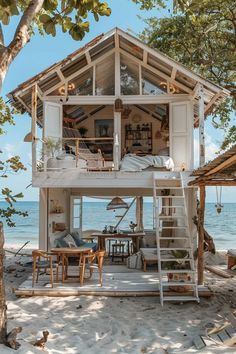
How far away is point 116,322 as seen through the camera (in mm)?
7332

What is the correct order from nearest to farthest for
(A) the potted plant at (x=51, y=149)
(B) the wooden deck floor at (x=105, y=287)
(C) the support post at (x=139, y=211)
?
(B) the wooden deck floor at (x=105, y=287), (A) the potted plant at (x=51, y=149), (C) the support post at (x=139, y=211)

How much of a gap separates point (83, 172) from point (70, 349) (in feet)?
Result: 18.9

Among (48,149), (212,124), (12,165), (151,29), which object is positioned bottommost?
(12,165)

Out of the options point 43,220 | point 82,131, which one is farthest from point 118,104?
point 43,220

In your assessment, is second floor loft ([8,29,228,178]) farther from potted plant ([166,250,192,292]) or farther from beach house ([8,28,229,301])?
potted plant ([166,250,192,292])

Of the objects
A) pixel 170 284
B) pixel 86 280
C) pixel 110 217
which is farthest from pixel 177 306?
pixel 110 217

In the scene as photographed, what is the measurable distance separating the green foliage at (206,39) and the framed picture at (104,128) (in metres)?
3.35

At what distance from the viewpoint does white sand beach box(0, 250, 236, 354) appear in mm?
6102

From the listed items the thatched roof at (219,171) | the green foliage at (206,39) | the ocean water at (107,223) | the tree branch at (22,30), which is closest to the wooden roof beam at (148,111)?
the green foliage at (206,39)

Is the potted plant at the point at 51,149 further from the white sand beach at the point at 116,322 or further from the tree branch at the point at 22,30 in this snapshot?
the tree branch at the point at 22,30

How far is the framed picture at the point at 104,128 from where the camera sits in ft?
51.7

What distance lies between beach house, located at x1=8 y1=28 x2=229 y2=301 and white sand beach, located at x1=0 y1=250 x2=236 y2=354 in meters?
2.48

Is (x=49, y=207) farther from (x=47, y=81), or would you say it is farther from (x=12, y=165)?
(x=12, y=165)

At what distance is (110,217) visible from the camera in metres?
57.7
